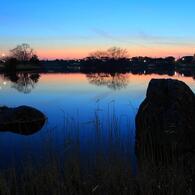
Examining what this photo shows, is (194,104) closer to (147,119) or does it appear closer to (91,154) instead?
(147,119)

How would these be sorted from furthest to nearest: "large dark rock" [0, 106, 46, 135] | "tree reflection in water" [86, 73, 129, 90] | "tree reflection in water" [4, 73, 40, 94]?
1. "tree reflection in water" [86, 73, 129, 90]
2. "tree reflection in water" [4, 73, 40, 94]
3. "large dark rock" [0, 106, 46, 135]

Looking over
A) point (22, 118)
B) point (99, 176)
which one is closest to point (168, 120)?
point (99, 176)

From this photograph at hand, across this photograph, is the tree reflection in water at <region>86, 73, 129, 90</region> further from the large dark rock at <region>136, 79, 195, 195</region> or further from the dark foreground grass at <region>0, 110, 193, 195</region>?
the dark foreground grass at <region>0, 110, 193, 195</region>

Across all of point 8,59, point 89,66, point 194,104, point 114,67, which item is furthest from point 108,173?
point 89,66

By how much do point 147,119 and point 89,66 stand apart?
147998mm

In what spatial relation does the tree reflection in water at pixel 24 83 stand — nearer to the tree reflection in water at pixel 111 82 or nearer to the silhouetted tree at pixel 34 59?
the tree reflection in water at pixel 111 82

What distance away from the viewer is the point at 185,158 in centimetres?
974

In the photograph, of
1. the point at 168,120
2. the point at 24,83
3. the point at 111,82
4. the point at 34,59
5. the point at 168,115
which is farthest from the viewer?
the point at 34,59

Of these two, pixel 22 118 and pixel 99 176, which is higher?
pixel 99 176

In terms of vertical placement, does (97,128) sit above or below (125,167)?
above

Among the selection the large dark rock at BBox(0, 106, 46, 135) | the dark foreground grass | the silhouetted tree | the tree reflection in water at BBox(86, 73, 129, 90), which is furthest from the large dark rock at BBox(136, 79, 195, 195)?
the silhouetted tree

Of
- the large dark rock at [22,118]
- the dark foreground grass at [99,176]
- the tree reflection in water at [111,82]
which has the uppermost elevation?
the dark foreground grass at [99,176]

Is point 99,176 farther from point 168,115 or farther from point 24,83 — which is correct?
point 24,83

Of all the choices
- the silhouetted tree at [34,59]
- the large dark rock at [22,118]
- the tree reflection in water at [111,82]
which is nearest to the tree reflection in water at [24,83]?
the tree reflection in water at [111,82]
